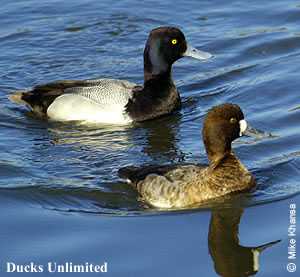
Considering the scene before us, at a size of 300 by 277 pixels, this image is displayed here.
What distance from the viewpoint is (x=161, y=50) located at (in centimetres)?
1445

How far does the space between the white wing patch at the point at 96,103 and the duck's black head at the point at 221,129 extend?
10.9 feet

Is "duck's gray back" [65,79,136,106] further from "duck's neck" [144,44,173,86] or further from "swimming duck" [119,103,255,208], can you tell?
"swimming duck" [119,103,255,208]

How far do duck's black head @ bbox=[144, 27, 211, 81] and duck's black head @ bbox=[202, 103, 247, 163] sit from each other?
3873 mm

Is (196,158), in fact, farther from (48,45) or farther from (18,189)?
(48,45)

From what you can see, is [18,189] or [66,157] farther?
[66,157]

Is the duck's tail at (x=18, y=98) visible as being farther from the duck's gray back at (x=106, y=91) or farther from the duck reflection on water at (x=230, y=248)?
the duck reflection on water at (x=230, y=248)

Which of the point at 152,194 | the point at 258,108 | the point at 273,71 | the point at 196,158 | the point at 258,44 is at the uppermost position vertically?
the point at 258,44

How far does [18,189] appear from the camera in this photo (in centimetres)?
1093

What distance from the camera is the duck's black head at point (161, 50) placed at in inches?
568

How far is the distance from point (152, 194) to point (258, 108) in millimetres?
3432

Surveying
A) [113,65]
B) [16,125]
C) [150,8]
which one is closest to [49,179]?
[16,125]

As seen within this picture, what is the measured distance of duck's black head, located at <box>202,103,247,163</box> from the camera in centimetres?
1060

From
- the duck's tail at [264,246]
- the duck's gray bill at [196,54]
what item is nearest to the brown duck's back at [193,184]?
the duck's tail at [264,246]

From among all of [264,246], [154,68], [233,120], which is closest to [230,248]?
[264,246]
